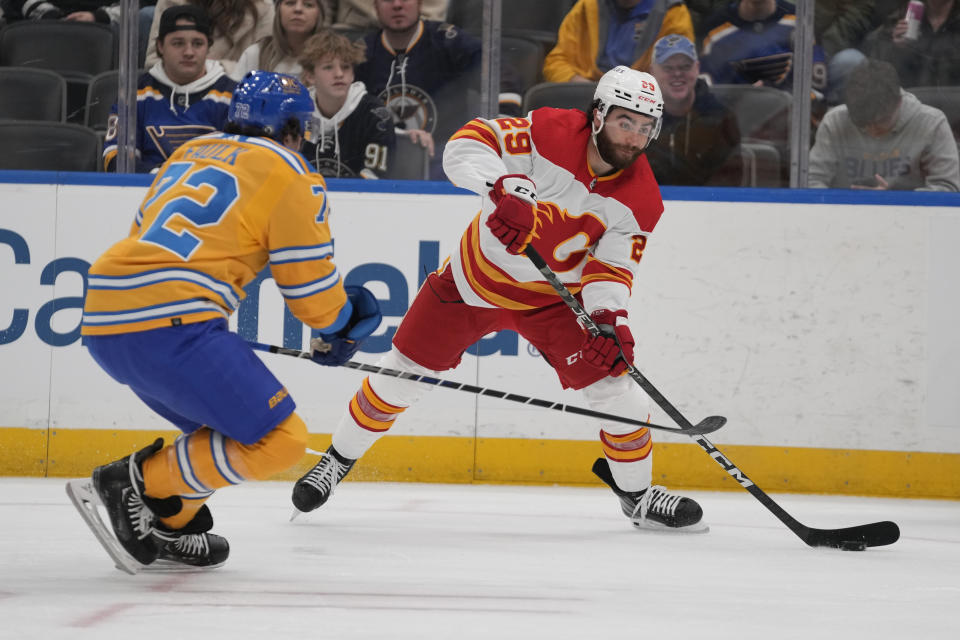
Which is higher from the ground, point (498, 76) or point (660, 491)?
point (498, 76)

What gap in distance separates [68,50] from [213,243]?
107 inches

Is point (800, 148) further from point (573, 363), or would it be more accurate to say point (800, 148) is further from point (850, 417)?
point (573, 363)

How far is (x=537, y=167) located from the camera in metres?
3.33

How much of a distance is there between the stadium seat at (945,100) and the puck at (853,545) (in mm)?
1990

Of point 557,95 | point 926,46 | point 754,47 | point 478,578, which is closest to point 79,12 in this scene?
point 557,95

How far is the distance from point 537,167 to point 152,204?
130cm

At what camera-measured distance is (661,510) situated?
337cm

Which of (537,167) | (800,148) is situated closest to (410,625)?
(537,167)

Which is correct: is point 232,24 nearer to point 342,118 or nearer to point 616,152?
point 342,118

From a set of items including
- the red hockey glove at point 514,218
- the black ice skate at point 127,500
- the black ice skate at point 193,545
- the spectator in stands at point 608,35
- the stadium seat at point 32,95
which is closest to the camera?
the black ice skate at point 127,500

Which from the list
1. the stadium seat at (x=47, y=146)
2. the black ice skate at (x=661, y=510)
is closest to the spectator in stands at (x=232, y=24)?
the stadium seat at (x=47, y=146)

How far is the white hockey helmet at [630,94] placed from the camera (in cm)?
315

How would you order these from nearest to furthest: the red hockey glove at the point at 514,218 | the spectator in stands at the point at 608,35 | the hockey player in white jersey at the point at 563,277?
the red hockey glove at the point at 514,218 < the hockey player in white jersey at the point at 563,277 < the spectator in stands at the point at 608,35

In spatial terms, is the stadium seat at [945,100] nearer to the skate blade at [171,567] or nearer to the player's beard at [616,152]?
the player's beard at [616,152]
